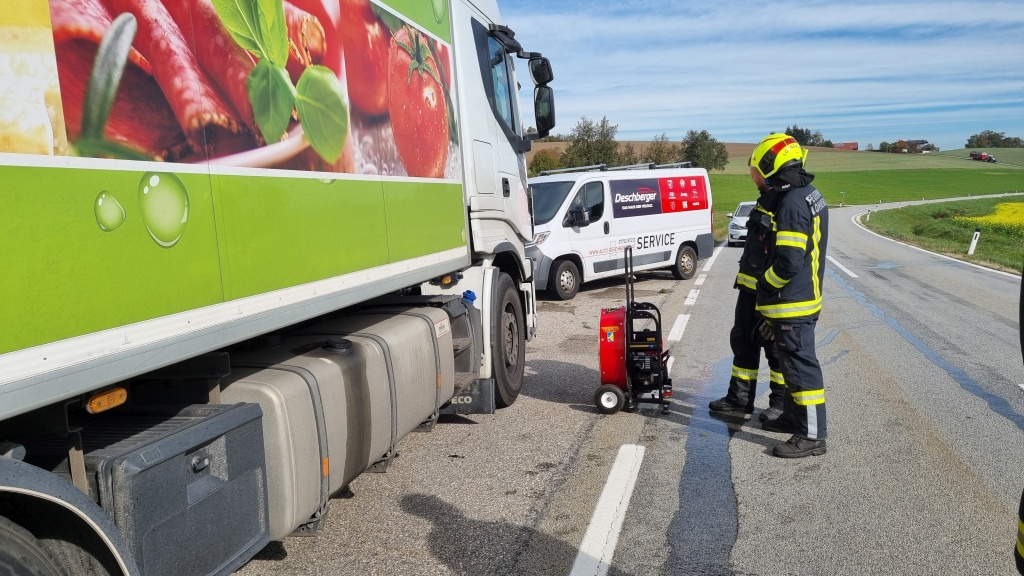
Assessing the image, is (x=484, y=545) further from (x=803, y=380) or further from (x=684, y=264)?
(x=684, y=264)

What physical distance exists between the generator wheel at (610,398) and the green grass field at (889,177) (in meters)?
49.5

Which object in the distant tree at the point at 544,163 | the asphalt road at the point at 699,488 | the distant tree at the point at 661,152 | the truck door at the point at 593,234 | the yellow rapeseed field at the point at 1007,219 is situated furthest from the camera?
the distant tree at the point at 661,152

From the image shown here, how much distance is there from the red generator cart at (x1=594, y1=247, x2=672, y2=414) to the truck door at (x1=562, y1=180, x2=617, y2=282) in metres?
7.28

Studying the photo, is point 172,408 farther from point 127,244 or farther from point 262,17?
point 262,17

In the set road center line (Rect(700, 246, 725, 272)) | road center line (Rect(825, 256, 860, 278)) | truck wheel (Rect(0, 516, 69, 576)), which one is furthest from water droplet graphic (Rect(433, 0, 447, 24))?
road center line (Rect(700, 246, 725, 272))

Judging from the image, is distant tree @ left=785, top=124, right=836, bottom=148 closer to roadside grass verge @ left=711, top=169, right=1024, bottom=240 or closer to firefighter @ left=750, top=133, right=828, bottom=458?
roadside grass verge @ left=711, top=169, right=1024, bottom=240

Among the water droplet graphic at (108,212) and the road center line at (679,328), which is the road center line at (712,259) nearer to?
the road center line at (679,328)

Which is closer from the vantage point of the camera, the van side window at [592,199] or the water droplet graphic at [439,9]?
the water droplet graphic at [439,9]

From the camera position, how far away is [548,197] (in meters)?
13.9

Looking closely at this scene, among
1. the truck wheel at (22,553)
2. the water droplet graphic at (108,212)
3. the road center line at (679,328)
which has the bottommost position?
the road center line at (679,328)

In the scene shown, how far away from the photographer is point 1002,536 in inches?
154

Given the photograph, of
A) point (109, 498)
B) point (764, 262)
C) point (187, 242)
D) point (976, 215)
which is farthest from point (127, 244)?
point (976, 215)

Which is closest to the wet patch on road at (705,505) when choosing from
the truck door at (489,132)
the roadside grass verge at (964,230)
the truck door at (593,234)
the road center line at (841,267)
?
the truck door at (489,132)

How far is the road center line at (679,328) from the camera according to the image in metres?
9.73
